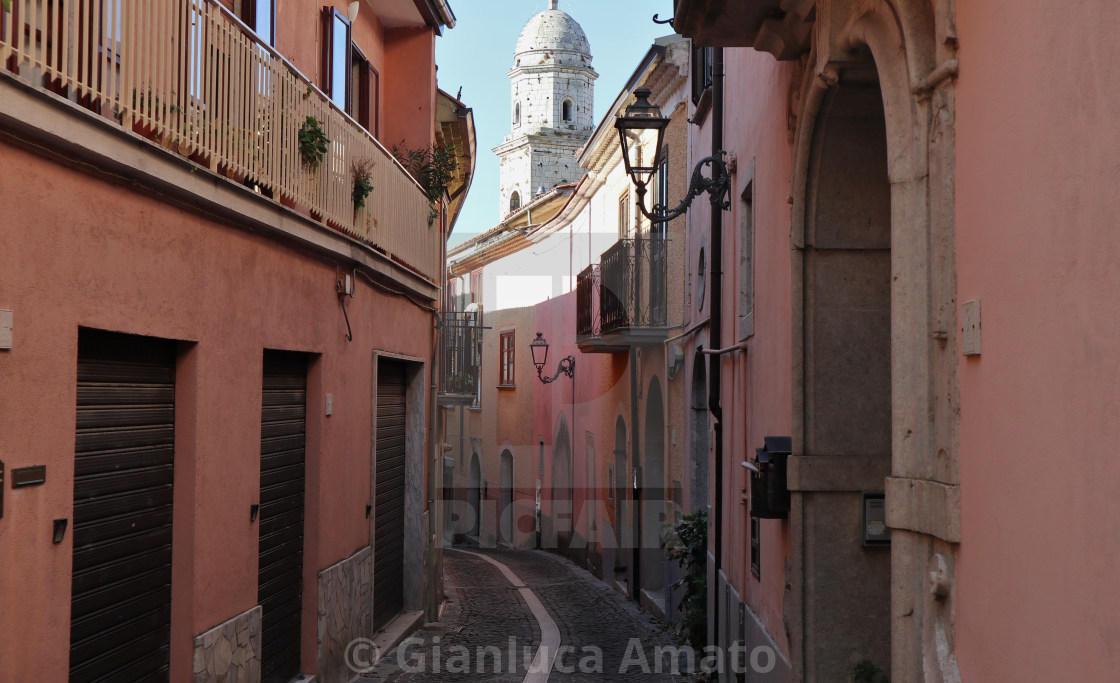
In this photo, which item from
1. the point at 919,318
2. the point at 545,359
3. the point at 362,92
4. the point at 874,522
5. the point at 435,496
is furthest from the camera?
the point at 545,359

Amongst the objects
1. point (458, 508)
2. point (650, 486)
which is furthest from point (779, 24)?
point (458, 508)

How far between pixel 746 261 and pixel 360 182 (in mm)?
3404

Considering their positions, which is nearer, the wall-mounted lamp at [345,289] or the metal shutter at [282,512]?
the metal shutter at [282,512]

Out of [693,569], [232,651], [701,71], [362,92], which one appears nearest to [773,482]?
[232,651]

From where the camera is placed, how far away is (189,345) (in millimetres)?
6570

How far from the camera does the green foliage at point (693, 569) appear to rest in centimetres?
1181

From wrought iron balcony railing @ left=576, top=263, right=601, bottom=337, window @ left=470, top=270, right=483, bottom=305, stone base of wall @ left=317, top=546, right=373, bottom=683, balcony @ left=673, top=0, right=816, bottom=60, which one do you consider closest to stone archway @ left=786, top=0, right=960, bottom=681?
balcony @ left=673, top=0, right=816, bottom=60

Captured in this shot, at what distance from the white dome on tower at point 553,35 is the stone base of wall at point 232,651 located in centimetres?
4342

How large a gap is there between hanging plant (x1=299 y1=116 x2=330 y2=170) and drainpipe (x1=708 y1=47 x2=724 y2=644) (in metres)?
4.08

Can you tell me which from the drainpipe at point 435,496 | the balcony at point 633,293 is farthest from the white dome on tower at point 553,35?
the drainpipe at point 435,496

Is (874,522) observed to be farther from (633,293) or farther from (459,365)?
(459,365)

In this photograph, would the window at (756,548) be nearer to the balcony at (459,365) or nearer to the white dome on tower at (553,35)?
the balcony at (459,365)

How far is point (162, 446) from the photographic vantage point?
253 inches

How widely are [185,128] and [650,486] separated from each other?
13.1m
